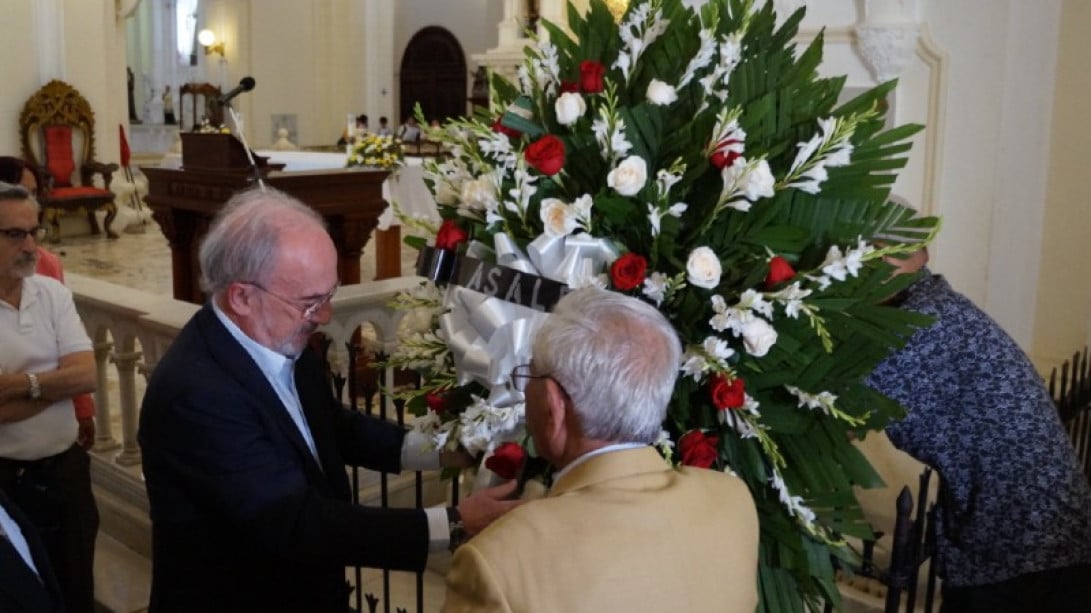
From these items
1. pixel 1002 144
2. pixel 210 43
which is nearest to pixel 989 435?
pixel 1002 144

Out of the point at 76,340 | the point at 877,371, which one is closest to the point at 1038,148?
the point at 877,371

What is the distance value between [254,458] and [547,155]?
760mm

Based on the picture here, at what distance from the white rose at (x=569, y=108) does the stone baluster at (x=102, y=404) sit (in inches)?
114

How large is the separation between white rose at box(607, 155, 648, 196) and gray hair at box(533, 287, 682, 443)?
299 mm

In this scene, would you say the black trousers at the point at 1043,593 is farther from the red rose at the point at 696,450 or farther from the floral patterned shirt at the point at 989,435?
the red rose at the point at 696,450

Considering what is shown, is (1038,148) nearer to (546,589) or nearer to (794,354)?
(794,354)

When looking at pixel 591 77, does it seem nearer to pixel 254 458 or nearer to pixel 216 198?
pixel 254 458

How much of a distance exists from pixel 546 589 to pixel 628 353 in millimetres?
326

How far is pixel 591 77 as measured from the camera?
1.81 metres

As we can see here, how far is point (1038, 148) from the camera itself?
5383 millimetres

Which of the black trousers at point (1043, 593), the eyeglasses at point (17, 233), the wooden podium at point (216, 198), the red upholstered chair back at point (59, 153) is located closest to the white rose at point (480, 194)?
the black trousers at point (1043, 593)

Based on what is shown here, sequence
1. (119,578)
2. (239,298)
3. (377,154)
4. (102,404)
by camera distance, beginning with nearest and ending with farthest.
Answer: (239,298)
(119,578)
(102,404)
(377,154)

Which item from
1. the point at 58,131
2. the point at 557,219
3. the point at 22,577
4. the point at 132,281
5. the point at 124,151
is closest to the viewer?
the point at 22,577

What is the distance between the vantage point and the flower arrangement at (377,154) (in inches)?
310
